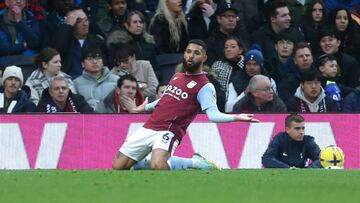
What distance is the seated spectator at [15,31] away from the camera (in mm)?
19688

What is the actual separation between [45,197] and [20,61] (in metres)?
8.01

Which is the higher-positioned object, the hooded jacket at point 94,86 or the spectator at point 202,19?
the spectator at point 202,19

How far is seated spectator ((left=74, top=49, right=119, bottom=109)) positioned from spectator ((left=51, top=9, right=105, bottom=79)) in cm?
58

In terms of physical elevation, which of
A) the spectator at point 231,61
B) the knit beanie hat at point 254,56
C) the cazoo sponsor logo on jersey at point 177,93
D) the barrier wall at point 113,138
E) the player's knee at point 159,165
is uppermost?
the cazoo sponsor logo on jersey at point 177,93

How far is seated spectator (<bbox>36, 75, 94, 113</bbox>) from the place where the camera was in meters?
18.3

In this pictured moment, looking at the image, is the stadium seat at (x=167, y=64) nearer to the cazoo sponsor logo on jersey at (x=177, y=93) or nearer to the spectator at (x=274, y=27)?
the spectator at (x=274, y=27)

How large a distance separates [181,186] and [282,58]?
26.3ft

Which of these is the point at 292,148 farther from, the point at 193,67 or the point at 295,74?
the point at 295,74

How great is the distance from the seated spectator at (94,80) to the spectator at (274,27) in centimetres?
280

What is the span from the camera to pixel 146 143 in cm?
1617

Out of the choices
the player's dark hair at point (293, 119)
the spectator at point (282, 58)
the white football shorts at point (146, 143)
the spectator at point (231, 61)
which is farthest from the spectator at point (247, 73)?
the white football shorts at point (146, 143)

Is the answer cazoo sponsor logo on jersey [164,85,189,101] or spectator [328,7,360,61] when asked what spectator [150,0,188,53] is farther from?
cazoo sponsor logo on jersey [164,85,189,101]

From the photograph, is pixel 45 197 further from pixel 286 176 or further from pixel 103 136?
pixel 103 136

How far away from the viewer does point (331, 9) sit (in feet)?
72.0
